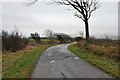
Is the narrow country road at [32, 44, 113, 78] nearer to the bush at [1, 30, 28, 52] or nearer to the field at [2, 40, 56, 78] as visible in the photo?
the field at [2, 40, 56, 78]

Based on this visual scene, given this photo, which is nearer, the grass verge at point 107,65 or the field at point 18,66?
the field at point 18,66

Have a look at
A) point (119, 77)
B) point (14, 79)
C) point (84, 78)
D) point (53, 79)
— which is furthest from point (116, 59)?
point (14, 79)

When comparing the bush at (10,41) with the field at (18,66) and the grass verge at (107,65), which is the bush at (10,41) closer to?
the field at (18,66)

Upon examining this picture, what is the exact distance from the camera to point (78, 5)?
1049 inches

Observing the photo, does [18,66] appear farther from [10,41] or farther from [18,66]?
[10,41]

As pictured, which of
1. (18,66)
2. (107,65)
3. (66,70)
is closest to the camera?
(66,70)

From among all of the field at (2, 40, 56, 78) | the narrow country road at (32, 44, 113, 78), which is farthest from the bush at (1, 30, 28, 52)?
the narrow country road at (32, 44, 113, 78)

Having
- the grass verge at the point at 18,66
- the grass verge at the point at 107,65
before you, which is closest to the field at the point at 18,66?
the grass verge at the point at 18,66

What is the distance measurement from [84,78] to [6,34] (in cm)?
2058

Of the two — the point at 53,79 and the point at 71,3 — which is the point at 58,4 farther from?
the point at 53,79

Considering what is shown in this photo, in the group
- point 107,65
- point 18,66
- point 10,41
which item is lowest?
point 18,66

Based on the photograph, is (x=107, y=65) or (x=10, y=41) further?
(x=10, y=41)

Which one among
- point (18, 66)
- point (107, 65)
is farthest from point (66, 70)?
point (18, 66)

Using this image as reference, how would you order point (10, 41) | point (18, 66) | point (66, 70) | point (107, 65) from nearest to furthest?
point (66, 70) → point (107, 65) → point (18, 66) → point (10, 41)
